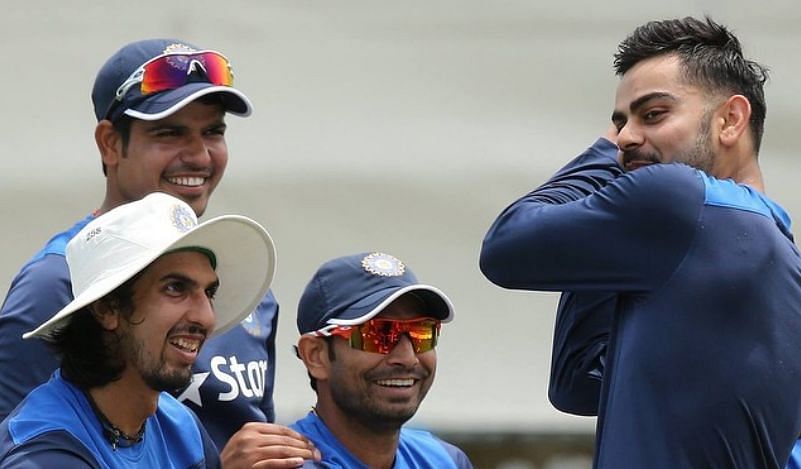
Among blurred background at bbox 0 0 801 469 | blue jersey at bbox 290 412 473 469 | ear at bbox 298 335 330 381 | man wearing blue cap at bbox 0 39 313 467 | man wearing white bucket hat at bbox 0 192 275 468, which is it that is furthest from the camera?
blurred background at bbox 0 0 801 469

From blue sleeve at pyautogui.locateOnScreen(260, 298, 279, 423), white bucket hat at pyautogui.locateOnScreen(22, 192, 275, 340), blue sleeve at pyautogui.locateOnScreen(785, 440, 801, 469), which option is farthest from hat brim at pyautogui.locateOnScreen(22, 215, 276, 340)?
blue sleeve at pyautogui.locateOnScreen(785, 440, 801, 469)

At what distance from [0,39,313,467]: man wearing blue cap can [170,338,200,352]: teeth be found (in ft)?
1.28

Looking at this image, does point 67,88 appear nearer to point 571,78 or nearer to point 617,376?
point 571,78

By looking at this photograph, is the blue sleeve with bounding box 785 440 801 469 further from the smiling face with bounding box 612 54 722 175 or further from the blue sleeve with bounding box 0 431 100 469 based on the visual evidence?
the blue sleeve with bounding box 0 431 100 469

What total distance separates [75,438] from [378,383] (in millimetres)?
1002

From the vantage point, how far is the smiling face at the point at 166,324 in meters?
2.99

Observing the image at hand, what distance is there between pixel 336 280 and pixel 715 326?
1203 mm

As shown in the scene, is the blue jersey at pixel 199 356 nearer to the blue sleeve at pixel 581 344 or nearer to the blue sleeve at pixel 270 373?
the blue sleeve at pixel 270 373

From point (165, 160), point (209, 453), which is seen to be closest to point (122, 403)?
point (209, 453)

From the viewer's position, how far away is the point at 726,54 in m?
3.07

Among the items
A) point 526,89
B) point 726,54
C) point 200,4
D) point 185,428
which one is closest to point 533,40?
point 526,89

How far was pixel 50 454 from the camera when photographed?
9.20 ft

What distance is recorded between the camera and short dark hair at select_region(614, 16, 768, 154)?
302 cm

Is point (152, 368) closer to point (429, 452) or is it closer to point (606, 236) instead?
point (606, 236)
